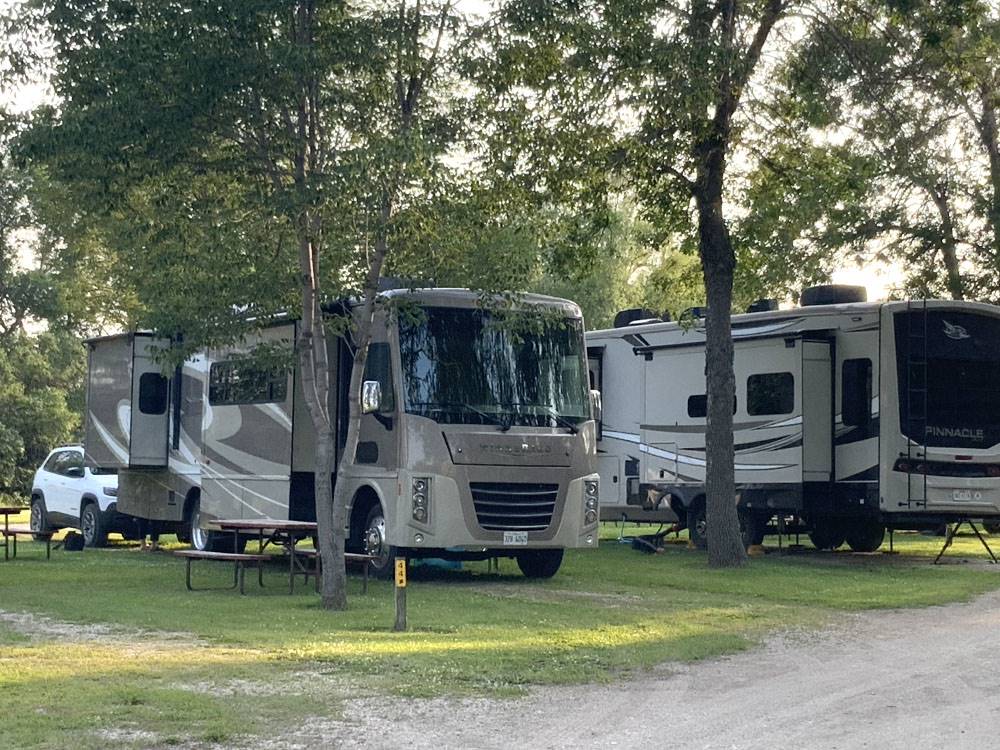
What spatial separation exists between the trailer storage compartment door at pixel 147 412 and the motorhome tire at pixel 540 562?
712 centimetres

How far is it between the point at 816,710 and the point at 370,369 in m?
9.35

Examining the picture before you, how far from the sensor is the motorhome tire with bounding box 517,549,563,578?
1902cm

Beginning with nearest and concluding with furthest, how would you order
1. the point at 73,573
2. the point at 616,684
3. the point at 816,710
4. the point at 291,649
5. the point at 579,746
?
1. the point at 579,746
2. the point at 816,710
3. the point at 616,684
4. the point at 291,649
5. the point at 73,573

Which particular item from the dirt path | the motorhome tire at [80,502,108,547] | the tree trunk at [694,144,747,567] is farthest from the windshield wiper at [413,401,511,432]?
the motorhome tire at [80,502,108,547]

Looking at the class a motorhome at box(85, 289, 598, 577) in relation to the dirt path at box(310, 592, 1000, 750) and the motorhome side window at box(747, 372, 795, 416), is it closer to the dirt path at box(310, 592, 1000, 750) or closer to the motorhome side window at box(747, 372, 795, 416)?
the motorhome side window at box(747, 372, 795, 416)

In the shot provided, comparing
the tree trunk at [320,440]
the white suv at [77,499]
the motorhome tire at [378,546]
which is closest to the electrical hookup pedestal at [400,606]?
the tree trunk at [320,440]

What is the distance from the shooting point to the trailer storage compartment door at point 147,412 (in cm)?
2393

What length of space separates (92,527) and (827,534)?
11917 mm

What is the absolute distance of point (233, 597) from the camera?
16391mm

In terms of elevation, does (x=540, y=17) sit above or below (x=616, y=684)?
above

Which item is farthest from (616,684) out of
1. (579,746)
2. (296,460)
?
(296,460)

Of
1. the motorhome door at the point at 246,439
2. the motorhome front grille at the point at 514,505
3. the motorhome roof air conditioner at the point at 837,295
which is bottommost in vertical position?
the motorhome front grille at the point at 514,505

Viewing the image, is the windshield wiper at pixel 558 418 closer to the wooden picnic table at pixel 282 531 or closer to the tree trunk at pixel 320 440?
the wooden picnic table at pixel 282 531

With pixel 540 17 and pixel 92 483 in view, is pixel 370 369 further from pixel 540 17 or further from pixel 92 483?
pixel 92 483
